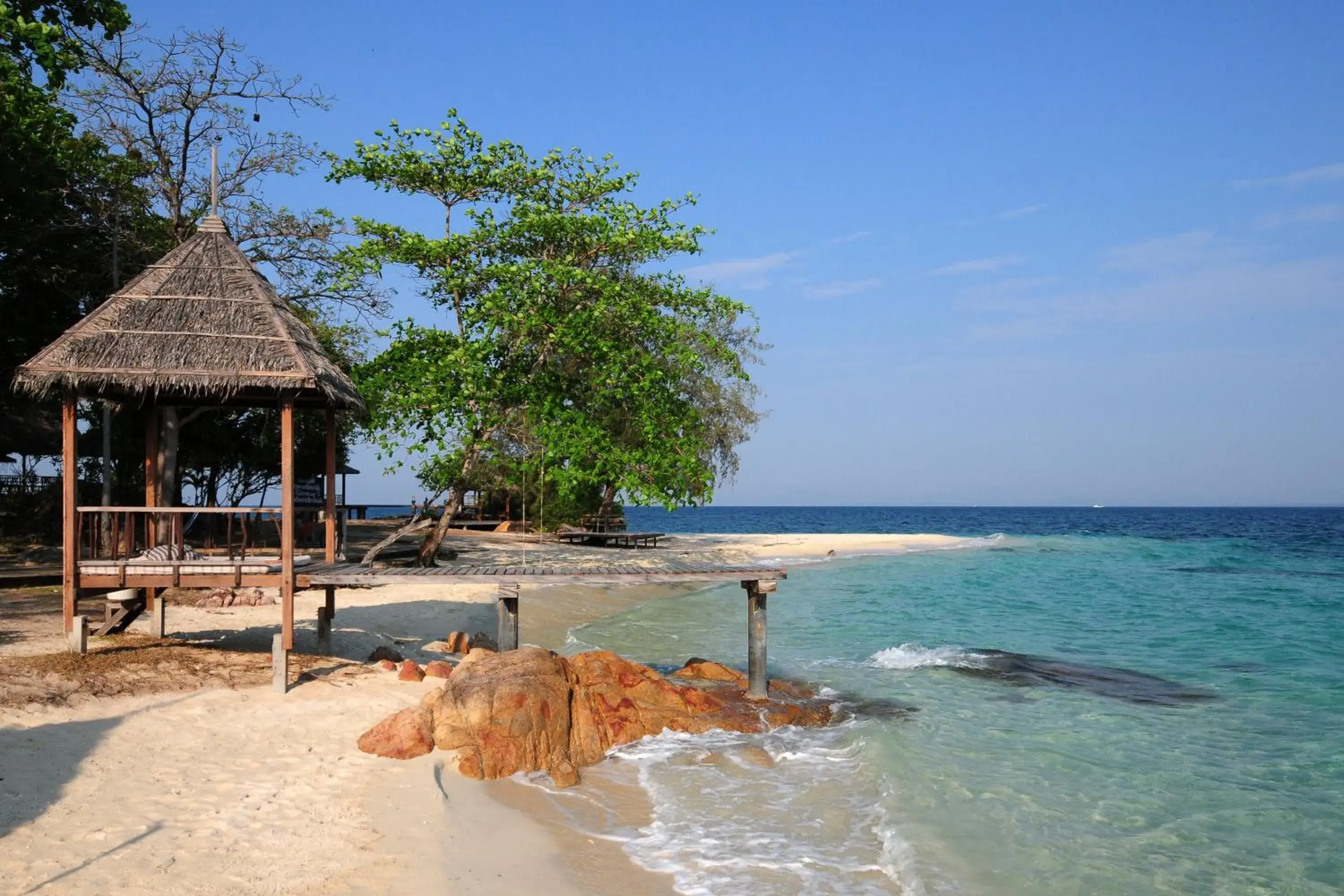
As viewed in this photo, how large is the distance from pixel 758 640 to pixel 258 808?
7.37m

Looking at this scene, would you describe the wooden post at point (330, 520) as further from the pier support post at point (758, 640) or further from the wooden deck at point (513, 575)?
the pier support post at point (758, 640)

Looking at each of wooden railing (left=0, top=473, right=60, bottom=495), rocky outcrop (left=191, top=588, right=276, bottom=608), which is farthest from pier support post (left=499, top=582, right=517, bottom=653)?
wooden railing (left=0, top=473, right=60, bottom=495)

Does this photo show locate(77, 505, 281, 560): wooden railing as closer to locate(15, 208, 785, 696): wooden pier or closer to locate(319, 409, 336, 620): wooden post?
locate(15, 208, 785, 696): wooden pier

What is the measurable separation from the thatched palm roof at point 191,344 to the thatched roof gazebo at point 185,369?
1cm

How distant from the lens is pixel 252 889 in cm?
643

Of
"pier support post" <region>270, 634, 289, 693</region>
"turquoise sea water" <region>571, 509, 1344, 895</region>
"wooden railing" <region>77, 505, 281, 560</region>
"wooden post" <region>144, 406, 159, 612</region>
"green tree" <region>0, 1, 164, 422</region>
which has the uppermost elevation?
"green tree" <region>0, 1, 164, 422</region>

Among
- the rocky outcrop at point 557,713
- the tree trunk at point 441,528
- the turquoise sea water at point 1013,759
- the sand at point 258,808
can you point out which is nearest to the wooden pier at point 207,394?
the rocky outcrop at point 557,713

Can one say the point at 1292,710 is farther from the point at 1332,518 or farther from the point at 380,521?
the point at 1332,518

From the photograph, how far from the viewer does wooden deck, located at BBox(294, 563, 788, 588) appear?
12586 millimetres

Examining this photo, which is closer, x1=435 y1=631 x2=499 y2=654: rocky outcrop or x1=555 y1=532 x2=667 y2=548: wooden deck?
x1=435 y1=631 x2=499 y2=654: rocky outcrop

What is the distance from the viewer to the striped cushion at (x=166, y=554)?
12227 millimetres

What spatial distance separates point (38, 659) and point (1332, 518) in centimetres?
14548

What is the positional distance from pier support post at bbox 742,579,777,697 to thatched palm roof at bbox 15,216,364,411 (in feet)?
20.3

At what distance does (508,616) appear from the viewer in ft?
43.0
